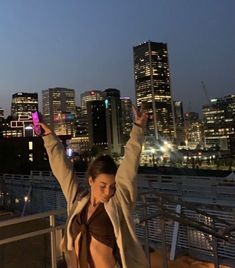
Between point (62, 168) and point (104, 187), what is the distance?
1.53 ft

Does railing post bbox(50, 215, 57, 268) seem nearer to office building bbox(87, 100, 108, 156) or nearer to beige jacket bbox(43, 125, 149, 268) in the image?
beige jacket bbox(43, 125, 149, 268)

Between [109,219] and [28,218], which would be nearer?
[109,219]

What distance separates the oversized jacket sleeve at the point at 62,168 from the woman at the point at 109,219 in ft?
0.82

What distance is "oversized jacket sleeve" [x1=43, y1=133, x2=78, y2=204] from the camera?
9.02 feet

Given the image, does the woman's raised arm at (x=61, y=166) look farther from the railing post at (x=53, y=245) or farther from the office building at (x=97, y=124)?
the office building at (x=97, y=124)

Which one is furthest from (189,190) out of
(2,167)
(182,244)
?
→ (2,167)

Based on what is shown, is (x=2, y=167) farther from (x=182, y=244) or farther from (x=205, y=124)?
(x=205, y=124)

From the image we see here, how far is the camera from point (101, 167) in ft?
8.03

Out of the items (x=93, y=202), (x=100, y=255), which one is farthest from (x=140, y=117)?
(x=100, y=255)

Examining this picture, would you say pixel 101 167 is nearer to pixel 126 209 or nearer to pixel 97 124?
pixel 126 209

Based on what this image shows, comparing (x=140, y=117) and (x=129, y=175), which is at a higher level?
(x=140, y=117)

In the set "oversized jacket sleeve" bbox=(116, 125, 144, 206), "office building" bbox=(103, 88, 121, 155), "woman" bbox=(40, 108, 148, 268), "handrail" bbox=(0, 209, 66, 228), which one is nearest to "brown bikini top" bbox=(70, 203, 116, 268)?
"woman" bbox=(40, 108, 148, 268)

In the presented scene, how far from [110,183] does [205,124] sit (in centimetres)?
14850

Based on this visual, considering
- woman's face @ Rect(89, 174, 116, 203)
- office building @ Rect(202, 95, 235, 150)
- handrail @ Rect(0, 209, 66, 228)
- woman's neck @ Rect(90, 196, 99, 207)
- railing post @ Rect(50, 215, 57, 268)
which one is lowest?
railing post @ Rect(50, 215, 57, 268)
